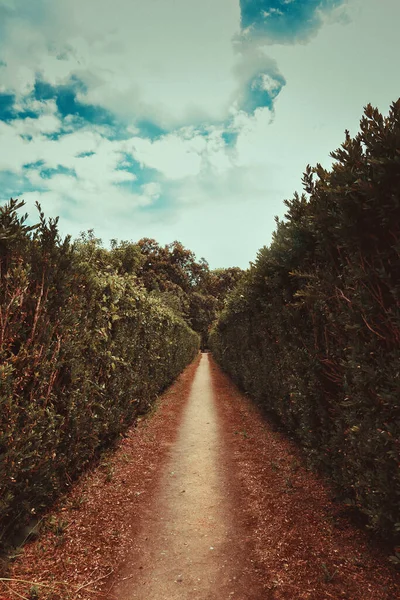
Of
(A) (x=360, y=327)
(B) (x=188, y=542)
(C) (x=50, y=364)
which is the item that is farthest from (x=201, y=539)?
(A) (x=360, y=327)

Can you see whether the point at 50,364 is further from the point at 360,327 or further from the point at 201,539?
the point at 360,327

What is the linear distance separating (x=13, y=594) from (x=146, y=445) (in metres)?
4.47

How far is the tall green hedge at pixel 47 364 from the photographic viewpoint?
135 inches

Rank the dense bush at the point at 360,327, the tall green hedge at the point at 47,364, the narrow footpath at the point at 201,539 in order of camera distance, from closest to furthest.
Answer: the dense bush at the point at 360,327 → the narrow footpath at the point at 201,539 → the tall green hedge at the point at 47,364

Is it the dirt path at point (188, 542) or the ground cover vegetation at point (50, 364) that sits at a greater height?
the ground cover vegetation at point (50, 364)

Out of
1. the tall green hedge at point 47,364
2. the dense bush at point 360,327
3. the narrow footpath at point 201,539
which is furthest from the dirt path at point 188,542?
the dense bush at point 360,327

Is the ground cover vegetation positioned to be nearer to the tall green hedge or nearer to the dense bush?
the tall green hedge

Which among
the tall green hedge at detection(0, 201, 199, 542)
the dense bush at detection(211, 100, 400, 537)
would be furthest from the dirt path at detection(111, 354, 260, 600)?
the dense bush at detection(211, 100, 400, 537)

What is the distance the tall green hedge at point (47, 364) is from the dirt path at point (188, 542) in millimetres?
1360

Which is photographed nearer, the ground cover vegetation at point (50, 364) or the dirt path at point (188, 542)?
the dirt path at point (188, 542)

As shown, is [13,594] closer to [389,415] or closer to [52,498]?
[52,498]

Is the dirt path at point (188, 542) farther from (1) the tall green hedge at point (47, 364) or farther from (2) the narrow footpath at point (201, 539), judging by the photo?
(1) the tall green hedge at point (47, 364)

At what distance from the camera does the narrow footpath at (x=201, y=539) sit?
304cm

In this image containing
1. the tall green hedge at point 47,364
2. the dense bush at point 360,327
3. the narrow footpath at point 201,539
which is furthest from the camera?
the tall green hedge at point 47,364
